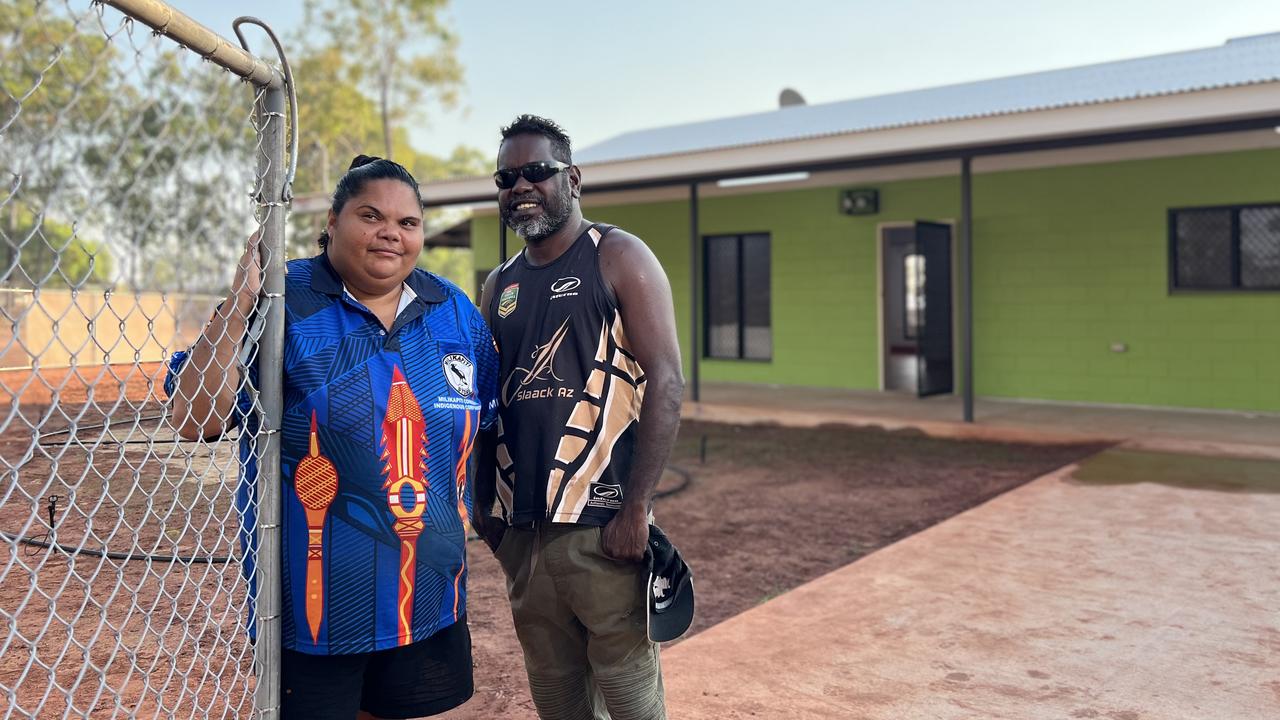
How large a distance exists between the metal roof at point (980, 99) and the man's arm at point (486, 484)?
23.7ft

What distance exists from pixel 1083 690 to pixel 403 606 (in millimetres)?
2153

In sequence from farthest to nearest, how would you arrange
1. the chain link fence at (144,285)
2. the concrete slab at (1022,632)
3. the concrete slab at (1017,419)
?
the concrete slab at (1017,419) → the concrete slab at (1022,632) → the chain link fence at (144,285)

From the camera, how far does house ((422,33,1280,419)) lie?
359 inches

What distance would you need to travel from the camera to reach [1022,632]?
350 cm

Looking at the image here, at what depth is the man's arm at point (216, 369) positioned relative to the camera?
1650 mm

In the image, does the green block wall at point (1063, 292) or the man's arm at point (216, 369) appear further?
the green block wall at point (1063, 292)

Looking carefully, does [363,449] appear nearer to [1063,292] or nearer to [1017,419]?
[1017,419]

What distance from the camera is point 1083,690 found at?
2.97m

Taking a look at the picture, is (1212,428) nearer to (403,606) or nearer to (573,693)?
(573,693)

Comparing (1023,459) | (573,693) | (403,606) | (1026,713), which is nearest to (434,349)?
(403,606)

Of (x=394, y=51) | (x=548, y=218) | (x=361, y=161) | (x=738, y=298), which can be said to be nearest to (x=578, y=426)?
(x=548, y=218)

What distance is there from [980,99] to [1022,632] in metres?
10.6

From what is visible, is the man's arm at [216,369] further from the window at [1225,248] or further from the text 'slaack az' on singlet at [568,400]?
the window at [1225,248]

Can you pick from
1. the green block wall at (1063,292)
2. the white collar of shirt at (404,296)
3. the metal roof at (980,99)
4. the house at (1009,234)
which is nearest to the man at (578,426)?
the white collar of shirt at (404,296)
